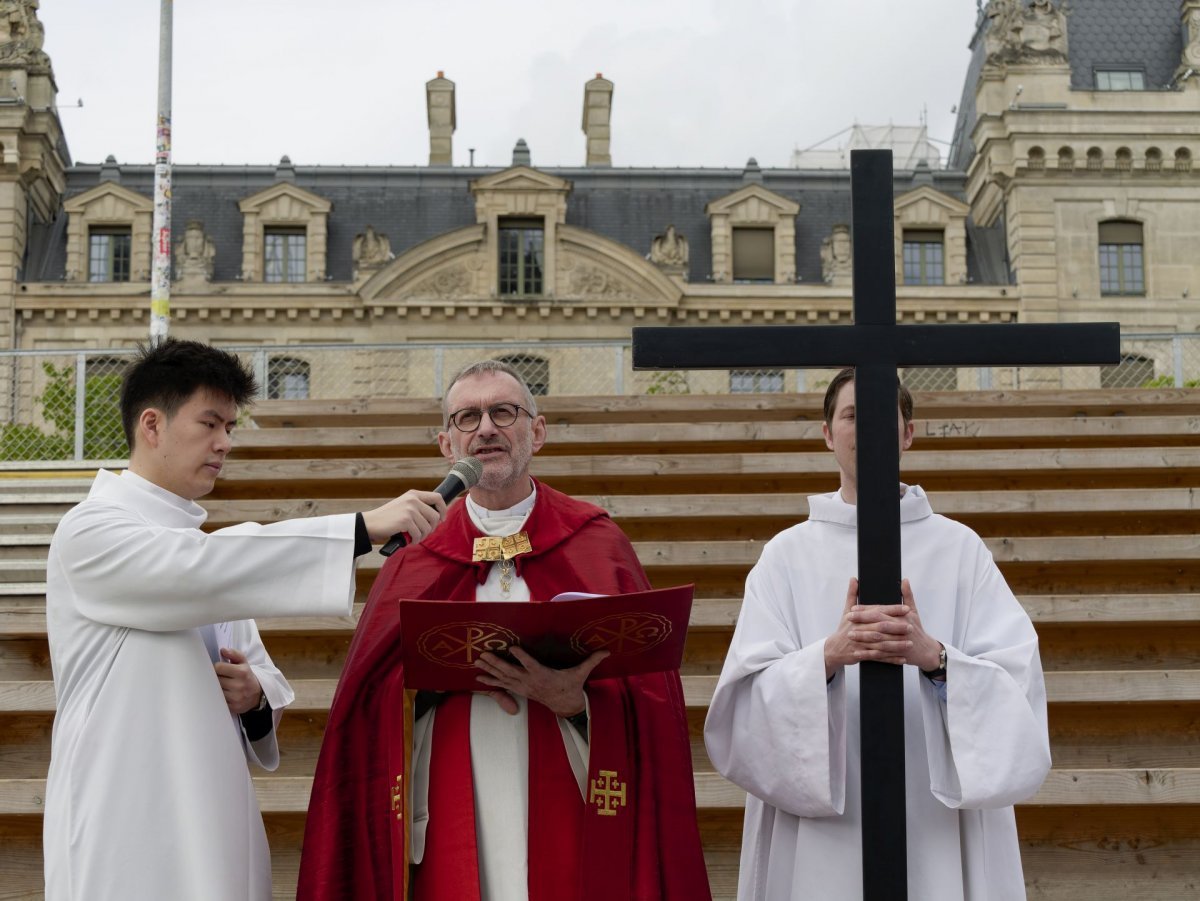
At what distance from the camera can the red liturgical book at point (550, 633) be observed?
3018 millimetres

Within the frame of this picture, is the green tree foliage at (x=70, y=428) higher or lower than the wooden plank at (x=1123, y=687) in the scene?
higher

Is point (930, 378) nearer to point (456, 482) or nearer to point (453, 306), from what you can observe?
point (453, 306)

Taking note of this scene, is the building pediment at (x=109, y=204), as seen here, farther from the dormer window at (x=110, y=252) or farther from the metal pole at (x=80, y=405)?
the metal pole at (x=80, y=405)

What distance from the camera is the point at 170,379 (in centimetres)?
328

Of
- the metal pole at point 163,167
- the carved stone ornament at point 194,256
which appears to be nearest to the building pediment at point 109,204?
the carved stone ornament at point 194,256

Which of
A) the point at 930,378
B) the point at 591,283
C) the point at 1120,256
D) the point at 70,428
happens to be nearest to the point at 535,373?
the point at 70,428

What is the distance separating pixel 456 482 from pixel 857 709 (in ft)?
3.88

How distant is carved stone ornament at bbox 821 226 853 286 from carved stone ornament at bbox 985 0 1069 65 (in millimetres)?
5605

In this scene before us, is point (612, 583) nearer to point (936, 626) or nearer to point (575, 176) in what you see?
point (936, 626)

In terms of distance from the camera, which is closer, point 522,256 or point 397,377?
point 397,377

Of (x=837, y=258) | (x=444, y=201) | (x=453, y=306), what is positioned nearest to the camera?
(x=453, y=306)

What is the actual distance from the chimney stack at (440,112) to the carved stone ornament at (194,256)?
7.31 meters

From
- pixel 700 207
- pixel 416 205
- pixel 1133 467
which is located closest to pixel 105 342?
pixel 416 205

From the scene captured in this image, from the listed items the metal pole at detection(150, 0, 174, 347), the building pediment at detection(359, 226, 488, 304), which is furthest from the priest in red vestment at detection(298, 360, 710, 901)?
the building pediment at detection(359, 226, 488, 304)
